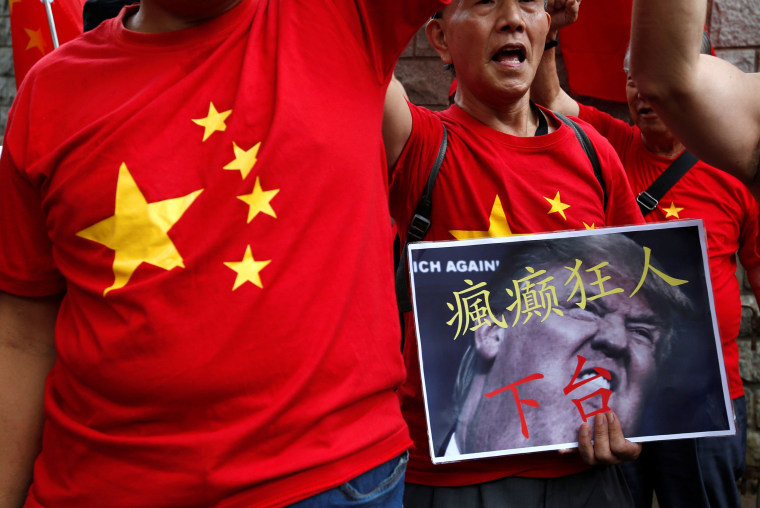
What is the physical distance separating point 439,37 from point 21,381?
4.70ft

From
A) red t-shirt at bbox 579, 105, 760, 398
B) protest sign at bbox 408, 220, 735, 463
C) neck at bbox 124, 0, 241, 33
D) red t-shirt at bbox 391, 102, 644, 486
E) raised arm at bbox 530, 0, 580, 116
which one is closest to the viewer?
neck at bbox 124, 0, 241, 33

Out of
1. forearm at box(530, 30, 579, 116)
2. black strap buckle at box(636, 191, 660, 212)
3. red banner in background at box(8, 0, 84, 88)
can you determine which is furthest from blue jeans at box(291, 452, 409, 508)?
red banner in background at box(8, 0, 84, 88)

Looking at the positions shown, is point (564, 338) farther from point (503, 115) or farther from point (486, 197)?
point (503, 115)

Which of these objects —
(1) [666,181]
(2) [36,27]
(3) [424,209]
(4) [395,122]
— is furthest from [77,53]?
(1) [666,181]

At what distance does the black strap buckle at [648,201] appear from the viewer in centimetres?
302

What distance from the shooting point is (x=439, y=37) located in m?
2.29

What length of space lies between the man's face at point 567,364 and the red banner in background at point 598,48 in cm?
208

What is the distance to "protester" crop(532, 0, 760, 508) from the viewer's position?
2.84 meters

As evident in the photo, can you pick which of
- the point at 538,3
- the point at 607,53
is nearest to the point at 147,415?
the point at 538,3

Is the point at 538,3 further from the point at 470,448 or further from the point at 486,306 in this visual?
the point at 470,448

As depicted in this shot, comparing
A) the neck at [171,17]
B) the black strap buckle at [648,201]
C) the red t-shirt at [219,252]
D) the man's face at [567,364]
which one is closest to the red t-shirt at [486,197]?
the man's face at [567,364]

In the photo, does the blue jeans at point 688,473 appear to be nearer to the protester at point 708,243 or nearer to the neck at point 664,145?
the protester at point 708,243

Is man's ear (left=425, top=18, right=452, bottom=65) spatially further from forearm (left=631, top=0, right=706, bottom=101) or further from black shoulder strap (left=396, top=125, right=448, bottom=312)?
forearm (left=631, top=0, right=706, bottom=101)

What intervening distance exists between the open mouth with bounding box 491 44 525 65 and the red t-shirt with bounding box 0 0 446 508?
29.7 inches
